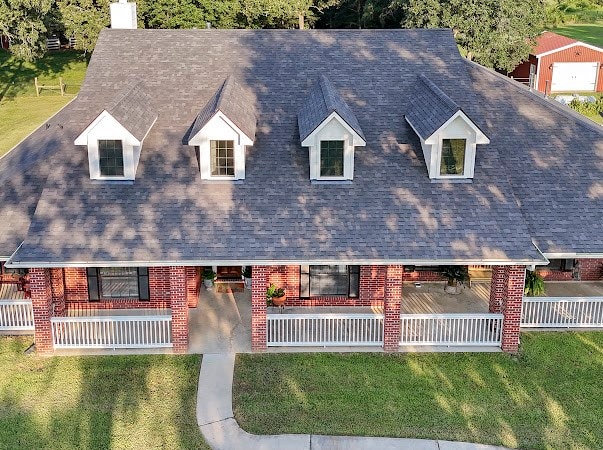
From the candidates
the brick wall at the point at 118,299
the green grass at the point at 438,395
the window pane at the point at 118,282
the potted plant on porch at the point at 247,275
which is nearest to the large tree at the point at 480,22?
the potted plant on porch at the point at 247,275

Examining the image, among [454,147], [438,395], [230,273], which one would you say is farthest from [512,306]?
[230,273]

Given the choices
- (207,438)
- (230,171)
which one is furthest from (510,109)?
(207,438)

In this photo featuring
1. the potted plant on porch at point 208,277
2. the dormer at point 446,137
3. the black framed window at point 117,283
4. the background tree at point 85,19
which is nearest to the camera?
the dormer at point 446,137

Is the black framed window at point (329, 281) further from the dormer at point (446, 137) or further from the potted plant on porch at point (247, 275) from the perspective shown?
the dormer at point (446, 137)

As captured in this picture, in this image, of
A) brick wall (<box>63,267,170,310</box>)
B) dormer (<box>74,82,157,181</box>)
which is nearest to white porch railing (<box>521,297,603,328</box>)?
brick wall (<box>63,267,170,310</box>)

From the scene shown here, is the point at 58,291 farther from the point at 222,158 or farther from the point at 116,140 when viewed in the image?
the point at 222,158
